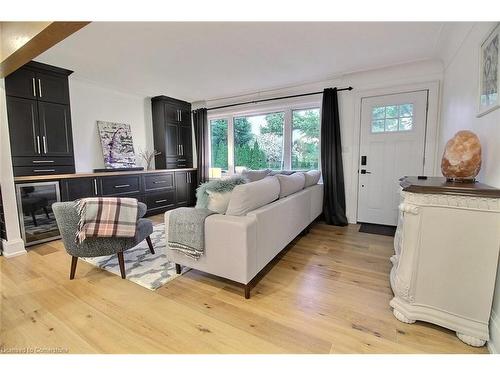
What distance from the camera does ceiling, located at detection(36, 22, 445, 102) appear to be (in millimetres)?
2426

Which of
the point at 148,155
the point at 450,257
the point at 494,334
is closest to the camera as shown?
the point at 494,334

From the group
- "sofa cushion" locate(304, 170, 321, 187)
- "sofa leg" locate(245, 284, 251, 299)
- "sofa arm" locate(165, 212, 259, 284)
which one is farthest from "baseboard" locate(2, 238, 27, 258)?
"sofa cushion" locate(304, 170, 321, 187)

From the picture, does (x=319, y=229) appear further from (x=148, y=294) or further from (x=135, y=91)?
(x=135, y=91)

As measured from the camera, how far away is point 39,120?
3266mm

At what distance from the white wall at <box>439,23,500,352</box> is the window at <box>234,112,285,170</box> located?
8.21 ft

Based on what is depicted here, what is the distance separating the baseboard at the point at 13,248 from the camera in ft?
9.01

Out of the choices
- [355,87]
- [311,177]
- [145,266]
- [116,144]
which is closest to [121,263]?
[145,266]

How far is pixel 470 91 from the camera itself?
2.11m

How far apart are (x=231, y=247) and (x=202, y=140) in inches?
158

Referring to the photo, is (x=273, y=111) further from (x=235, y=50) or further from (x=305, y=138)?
(x=235, y=50)

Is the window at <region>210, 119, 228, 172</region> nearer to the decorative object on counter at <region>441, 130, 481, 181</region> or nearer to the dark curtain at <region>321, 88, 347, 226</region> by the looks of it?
the dark curtain at <region>321, 88, 347, 226</region>
